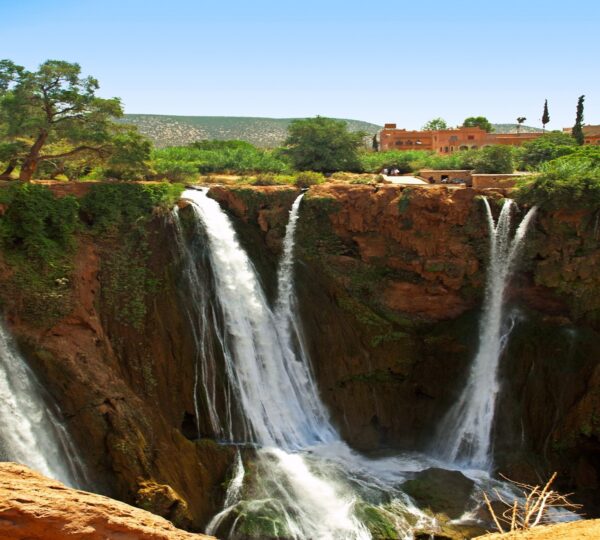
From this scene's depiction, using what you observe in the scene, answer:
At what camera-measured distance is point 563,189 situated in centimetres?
2231

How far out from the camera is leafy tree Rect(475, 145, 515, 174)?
32156 millimetres

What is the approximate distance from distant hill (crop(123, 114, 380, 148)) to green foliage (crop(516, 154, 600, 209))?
64.8 m

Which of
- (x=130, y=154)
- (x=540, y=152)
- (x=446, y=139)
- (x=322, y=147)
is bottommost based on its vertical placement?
(x=130, y=154)

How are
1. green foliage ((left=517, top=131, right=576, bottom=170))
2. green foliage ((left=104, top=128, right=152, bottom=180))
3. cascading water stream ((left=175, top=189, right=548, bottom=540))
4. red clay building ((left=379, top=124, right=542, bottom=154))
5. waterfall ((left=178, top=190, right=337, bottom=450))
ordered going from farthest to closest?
red clay building ((left=379, top=124, right=542, bottom=154)) → green foliage ((left=517, top=131, right=576, bottom=170)) → green foliage ((left=104, top=128, right=152, bottom=180)) → waterfall ((left=178, top=190, right=337, bottom=450)) → cascading water stream ((left=175, top=189, right=548, bottom=540))

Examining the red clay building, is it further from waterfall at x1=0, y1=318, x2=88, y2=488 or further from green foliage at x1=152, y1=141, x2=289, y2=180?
waterfall at x1=0, y1=318, x2=88, y2=488

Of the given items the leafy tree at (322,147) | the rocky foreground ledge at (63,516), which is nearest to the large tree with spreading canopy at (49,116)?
the leafy tree at (322,147)

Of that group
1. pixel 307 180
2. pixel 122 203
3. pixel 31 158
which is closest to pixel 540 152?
pixel 307 180

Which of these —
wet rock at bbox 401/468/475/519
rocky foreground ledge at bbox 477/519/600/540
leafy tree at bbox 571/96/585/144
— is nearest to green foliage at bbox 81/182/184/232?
wet rock at bbox 401/468/475/519

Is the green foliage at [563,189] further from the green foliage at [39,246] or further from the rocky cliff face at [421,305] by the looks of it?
the green foliage at [39,246]

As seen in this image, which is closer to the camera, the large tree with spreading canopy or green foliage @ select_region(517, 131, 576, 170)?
the large tree with spreading canopy

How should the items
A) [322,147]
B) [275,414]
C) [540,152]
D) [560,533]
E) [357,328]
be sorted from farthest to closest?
[540,152] < [322,147] < [357,328] < [275,414] < [560,533]

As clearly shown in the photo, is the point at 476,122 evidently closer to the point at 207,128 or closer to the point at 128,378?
the point at 207,128

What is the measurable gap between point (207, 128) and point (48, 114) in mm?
78249

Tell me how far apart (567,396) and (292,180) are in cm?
1414
